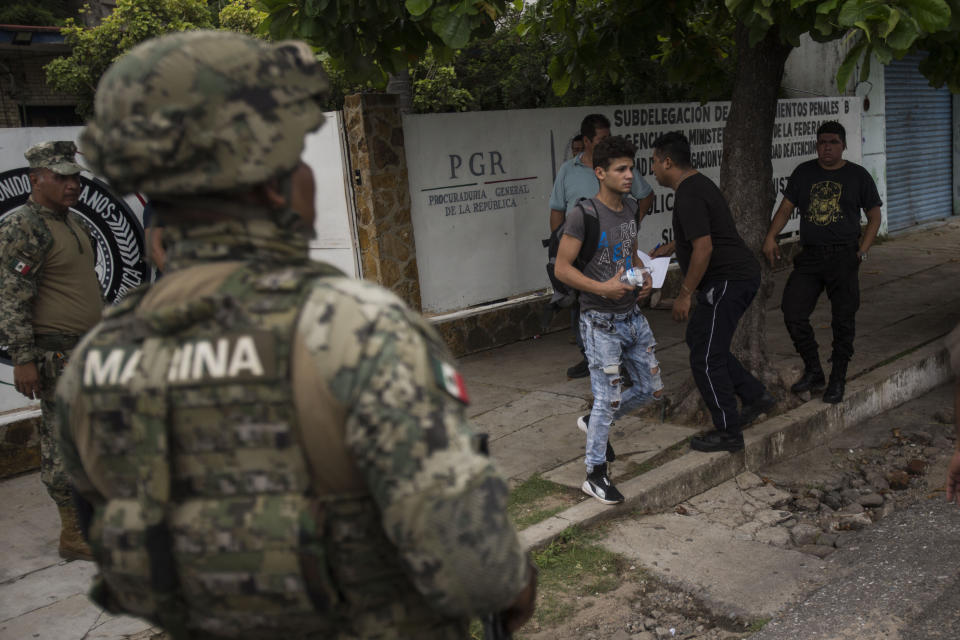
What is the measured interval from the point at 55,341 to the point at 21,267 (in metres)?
0.40

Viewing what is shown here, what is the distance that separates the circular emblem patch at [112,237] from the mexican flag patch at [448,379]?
15.6ft

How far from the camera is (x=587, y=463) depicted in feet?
15.1

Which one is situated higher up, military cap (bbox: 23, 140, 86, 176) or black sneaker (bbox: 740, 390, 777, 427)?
military cap (bbox: 23, 140, 86, 176)

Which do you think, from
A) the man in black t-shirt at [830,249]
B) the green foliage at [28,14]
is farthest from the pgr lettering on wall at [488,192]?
the green foliage at [28,14]

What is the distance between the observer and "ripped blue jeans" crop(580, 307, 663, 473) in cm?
454

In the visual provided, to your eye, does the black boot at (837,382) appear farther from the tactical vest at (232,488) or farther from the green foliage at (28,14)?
the green foliage at (28,14)

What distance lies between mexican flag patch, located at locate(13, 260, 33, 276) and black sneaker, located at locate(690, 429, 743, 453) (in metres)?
3.64

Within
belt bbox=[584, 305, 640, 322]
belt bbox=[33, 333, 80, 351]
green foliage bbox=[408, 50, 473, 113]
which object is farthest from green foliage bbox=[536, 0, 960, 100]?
green foliage bbox=[408, 50, 473, 113]

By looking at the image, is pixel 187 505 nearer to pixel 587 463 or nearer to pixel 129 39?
pixel 587 463

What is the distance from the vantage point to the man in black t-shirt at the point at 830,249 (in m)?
5.95

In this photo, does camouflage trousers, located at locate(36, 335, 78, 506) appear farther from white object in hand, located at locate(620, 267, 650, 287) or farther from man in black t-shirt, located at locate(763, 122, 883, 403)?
man in black t-shirt, located at locate(763, 122, 883, 403)

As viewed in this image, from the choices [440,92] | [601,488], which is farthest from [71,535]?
[440,92]

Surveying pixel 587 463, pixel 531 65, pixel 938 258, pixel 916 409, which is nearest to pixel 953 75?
pixel 916 409

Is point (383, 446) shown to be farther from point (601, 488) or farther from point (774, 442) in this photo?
point (774, 442)
